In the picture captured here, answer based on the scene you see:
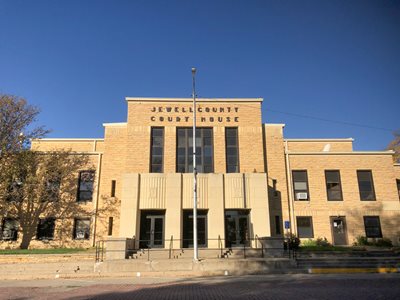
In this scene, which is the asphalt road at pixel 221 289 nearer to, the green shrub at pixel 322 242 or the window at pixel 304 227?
the green shrub at pixel 322 242

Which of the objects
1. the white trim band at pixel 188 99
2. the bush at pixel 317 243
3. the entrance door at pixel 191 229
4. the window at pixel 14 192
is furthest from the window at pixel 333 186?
the window at pixel 14 192

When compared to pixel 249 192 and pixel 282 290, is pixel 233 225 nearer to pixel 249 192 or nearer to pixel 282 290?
pixel 249 192

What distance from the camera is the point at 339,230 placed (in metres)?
27.8

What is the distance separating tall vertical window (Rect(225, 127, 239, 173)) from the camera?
2794 centimetres

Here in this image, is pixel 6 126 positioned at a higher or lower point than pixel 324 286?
higher

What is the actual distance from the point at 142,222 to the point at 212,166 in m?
7.21

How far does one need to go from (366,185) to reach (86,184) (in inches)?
941

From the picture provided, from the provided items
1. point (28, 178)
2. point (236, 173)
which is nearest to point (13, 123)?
point (28, 178)

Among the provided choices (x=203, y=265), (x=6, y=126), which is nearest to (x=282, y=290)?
(x=203, y=265)

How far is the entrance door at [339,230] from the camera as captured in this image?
27.6 m

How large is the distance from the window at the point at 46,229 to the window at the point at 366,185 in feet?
84.6

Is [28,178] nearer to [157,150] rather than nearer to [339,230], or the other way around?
[157,150]

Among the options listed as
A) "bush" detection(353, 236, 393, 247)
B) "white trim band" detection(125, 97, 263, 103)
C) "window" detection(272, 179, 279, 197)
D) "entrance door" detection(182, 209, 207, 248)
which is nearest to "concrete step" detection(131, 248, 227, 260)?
"entrance door" detection(182, 209, 207, 248)

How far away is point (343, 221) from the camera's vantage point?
1102 inches
